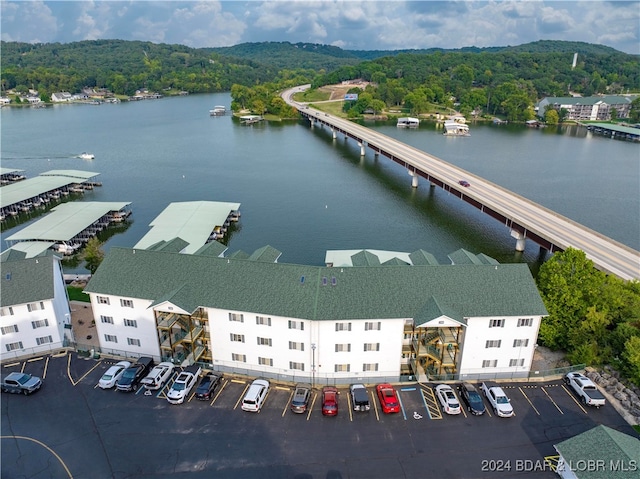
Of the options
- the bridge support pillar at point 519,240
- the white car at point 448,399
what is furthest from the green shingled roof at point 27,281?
the bridge support pillar at point 519,240

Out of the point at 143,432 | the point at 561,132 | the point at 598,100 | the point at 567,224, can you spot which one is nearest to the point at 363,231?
the point at 567,224

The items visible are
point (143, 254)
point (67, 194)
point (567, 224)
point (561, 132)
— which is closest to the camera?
point (143, 254)

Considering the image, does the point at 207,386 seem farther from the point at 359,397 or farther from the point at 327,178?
the point at 327,178

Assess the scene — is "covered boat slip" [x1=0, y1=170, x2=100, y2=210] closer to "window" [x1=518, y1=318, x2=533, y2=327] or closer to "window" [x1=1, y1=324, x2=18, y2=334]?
"window" [x1=1, y1=324, x2=18, y2=334]

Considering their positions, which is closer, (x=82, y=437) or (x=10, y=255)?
(x=82, y=437)

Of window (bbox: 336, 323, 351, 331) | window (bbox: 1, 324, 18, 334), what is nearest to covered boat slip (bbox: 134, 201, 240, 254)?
window (bbox: 1, 324, 18, 334)

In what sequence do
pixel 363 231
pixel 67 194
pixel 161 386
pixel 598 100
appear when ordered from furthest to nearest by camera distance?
pixel 598 100
pixel 67 194
pixel 363 231
pixel 161 386

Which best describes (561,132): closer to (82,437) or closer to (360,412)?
(360,412)

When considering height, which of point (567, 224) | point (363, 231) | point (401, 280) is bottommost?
point (363, 231)
